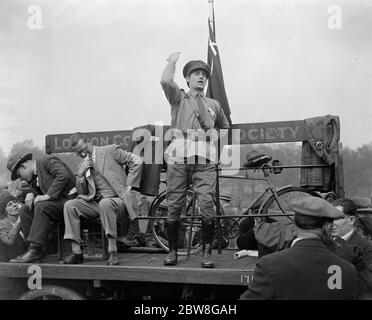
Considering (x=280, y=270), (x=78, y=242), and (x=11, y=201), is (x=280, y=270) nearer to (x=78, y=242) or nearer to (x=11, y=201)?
(x=78, y=242)

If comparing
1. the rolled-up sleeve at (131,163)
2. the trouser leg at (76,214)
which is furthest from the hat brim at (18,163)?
the rolled-up sleeve at (131,163)

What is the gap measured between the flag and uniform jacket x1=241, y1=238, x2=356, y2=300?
3129mm

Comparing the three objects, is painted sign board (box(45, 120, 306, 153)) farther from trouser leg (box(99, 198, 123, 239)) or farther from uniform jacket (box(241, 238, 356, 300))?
uniform jacket (box(241, 238, 356, 300))

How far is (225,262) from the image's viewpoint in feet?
12.9

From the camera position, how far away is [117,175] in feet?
14.5

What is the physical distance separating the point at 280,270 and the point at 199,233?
8.77ft

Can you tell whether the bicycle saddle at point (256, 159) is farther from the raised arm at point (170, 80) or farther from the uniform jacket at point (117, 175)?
the uniform jacket at point (117, 175)

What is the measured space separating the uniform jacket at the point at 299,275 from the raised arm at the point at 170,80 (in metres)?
2.11

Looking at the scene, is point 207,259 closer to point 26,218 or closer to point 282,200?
point 282,200

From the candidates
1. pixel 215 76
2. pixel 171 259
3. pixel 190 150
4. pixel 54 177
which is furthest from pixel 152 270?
pixel 215 76

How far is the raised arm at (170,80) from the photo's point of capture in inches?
152

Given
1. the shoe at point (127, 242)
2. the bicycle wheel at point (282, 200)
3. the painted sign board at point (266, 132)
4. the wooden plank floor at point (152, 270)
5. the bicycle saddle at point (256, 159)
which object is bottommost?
the wooden plank floor at point (152, 270)

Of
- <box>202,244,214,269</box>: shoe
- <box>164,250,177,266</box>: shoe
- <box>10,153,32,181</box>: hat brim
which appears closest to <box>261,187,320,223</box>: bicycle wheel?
<box>202,244,214,269</box>: shoe
